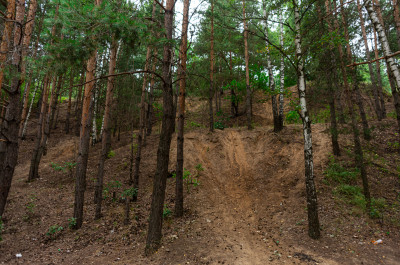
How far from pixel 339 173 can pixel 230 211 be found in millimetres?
5466

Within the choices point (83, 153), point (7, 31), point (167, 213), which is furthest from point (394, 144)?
point (7, 31)

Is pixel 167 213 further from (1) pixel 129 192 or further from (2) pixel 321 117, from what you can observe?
(2) pixel 321 117

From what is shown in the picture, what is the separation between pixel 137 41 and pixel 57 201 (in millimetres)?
9089

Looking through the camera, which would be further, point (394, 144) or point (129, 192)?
point (394, 144)

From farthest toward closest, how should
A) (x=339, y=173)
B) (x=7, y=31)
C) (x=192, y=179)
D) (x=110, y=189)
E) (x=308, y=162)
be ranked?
(x=192, y=179) < (x=110, y=189) < (x=339, y=173) < (x=308, y=162) < (x=7, y=31)

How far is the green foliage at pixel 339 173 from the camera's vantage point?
9398 millimetres

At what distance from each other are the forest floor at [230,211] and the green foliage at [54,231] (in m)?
0.04

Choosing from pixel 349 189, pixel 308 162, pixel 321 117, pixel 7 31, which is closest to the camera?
pixel 7 31

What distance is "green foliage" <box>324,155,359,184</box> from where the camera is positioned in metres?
9.40

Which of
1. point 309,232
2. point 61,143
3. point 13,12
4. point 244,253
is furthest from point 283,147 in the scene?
point 61,143

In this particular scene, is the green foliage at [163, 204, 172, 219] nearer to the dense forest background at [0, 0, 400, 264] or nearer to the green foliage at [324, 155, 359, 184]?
the dense forest background at [0, 0, 400, 264]

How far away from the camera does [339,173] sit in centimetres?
966

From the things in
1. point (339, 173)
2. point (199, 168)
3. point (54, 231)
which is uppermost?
point (199, 168)

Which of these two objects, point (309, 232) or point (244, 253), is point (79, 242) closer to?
point (244, 253)
